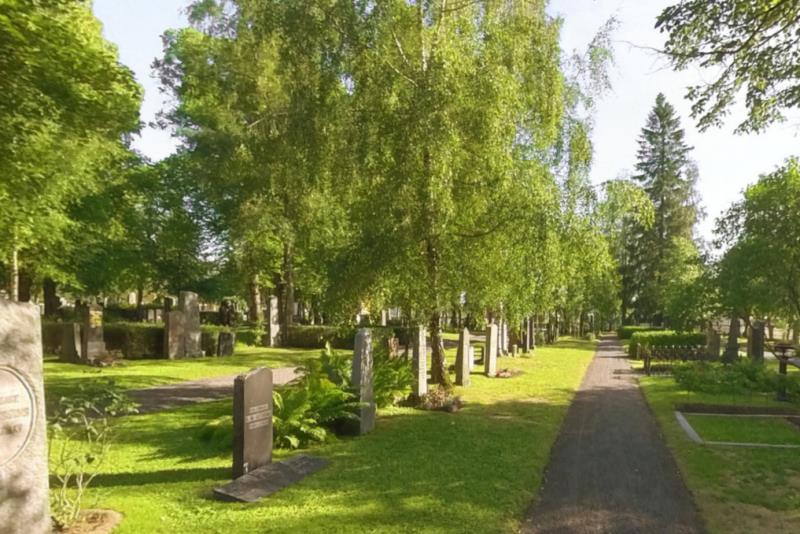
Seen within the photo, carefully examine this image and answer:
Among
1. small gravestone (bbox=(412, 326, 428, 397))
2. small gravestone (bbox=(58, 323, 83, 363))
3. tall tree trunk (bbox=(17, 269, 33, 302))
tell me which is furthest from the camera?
tall tree trunk (bbox=(17, 269, 33, 302))

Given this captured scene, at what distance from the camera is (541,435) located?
11.9 metres

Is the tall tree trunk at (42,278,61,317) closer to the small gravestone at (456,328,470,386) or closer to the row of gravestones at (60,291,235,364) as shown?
A: the row of gravestones at (60,291,235,364)

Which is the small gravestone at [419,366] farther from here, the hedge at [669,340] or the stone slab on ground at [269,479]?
the hedge at [669,340]

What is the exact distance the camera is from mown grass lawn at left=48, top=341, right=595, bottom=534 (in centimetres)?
684

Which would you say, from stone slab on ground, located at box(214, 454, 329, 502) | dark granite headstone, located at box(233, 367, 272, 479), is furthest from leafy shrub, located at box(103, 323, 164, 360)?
stone slab on ground, located at box(214, 454, 329, 502)

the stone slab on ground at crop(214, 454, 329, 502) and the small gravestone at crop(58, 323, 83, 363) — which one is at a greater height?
the small gravestone at crop(58, 323, 83, 363)

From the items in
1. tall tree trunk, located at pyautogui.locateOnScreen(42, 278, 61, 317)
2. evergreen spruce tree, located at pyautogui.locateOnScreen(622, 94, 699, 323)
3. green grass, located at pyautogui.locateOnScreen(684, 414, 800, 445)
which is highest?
evergreen spruce tree, located at pyautogui.locateOnScreen(622, 94, 699, 323)

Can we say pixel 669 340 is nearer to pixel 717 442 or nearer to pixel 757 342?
pixel 757 342

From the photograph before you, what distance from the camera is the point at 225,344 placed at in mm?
29203

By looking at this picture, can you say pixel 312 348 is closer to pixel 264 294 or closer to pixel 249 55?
pixel 249 55

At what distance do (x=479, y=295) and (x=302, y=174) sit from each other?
531cm

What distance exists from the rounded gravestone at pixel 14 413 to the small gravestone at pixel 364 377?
6717mm

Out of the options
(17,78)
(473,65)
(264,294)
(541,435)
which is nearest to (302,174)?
(473,65)

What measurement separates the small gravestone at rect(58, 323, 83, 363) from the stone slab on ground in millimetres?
18102
